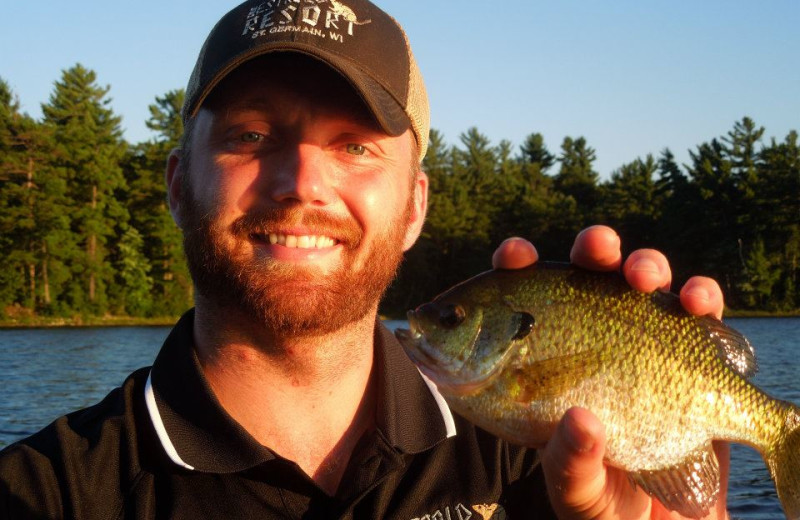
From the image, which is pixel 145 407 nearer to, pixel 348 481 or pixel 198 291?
pixel 198 291

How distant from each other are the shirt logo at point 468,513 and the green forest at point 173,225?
Result: 46882 mm

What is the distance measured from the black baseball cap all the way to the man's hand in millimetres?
764

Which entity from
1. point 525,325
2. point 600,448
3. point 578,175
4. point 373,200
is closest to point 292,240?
point 373,200

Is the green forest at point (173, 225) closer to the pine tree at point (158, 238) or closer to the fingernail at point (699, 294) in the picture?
the pine tree at point (158, 238)

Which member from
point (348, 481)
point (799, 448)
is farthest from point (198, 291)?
point (799, 448)

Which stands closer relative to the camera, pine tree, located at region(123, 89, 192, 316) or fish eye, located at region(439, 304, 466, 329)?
fish eye, located at region(439, 304, 466, 329)

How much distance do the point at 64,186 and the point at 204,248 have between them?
48.5m

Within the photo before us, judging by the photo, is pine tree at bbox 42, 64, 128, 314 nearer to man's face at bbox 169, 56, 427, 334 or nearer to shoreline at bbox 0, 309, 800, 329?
shoreline at bbox 0, 309, 800, 329

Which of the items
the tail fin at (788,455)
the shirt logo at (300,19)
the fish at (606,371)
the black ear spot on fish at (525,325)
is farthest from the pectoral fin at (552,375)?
the shirt logo at (300,19)

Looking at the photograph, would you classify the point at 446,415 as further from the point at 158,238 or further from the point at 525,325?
the point at 158,238

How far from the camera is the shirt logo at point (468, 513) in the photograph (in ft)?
9.25

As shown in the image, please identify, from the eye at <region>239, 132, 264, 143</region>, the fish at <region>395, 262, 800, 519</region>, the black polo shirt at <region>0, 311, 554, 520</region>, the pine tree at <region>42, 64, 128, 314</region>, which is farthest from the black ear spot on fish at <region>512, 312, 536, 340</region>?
the pine tree at <region>42, 64, 128, 314</region>

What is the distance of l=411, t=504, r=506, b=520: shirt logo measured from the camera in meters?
2.82

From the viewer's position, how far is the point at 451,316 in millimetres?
2570
